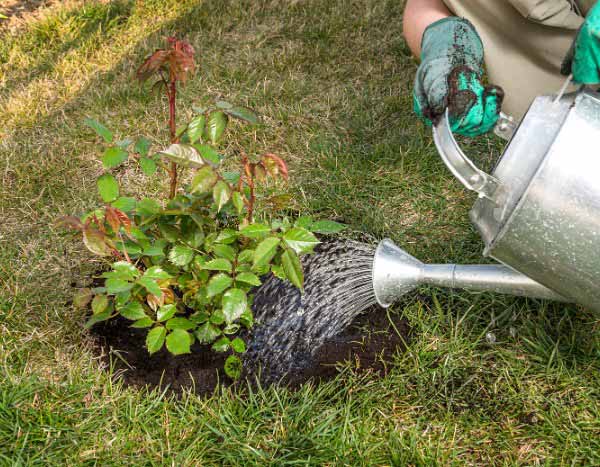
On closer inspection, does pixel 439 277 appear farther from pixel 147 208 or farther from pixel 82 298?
pixel 82 298

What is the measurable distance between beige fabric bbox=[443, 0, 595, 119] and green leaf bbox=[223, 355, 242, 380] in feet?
3.87

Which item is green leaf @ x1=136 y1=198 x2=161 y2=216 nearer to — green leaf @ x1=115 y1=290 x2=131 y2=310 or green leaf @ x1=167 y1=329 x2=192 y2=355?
green leaf @ x1=115 y1=290 x2=131 y2=310

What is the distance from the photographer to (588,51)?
123cm

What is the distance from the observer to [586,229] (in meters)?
1.21

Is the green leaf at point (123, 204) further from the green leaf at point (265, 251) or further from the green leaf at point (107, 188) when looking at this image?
the green leaf at point (265, 251)

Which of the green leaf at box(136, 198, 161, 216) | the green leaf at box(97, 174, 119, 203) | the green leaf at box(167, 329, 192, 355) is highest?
the green leaf at box(97, 174, 119, 203)

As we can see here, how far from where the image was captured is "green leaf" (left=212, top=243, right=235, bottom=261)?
1645 mm

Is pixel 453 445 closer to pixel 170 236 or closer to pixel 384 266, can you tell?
pixel 384 266

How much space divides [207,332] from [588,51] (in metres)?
1.10

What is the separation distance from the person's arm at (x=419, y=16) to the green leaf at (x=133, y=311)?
1229 mm

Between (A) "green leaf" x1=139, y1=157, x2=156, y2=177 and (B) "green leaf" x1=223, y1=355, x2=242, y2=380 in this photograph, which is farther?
(B) "green leaf" x1=223, y1=355, x2=242, y2=380

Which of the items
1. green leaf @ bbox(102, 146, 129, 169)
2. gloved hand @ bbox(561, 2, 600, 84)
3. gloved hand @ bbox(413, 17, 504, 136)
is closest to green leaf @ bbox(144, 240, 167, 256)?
green leaf @ bbox(102, 146, 129, 169)

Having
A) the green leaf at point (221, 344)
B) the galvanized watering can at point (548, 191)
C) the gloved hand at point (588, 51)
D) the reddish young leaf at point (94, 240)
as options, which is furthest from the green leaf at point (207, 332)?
the gloved hand at point (588, 51)

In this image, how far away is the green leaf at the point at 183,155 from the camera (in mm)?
1436
